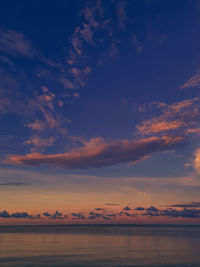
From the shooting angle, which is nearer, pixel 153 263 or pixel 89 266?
pixel 89 266

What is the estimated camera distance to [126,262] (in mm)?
42344

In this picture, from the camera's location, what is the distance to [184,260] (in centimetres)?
4469

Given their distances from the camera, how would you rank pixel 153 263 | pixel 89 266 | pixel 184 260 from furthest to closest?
pixel 184 260 → pixel 153 263 → pixel 89 266

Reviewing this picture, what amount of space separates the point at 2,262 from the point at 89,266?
14.9 m

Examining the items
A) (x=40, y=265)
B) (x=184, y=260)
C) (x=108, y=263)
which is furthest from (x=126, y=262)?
(x=40, y=265)

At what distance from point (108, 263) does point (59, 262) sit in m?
8.16

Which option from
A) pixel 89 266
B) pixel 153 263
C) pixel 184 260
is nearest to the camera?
pixel 89 266

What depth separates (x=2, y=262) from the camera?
4156 centimetres

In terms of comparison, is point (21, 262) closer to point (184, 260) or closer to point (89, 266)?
point (89, 266)

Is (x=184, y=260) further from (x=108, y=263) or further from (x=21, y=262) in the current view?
(x=21, y=262)

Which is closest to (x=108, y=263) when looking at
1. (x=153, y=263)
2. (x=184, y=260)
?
→ (x=153, y=263)

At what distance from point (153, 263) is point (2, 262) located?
82.0 ft

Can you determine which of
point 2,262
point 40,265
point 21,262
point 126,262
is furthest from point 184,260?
point 2,262

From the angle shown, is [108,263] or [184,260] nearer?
[108,263]
